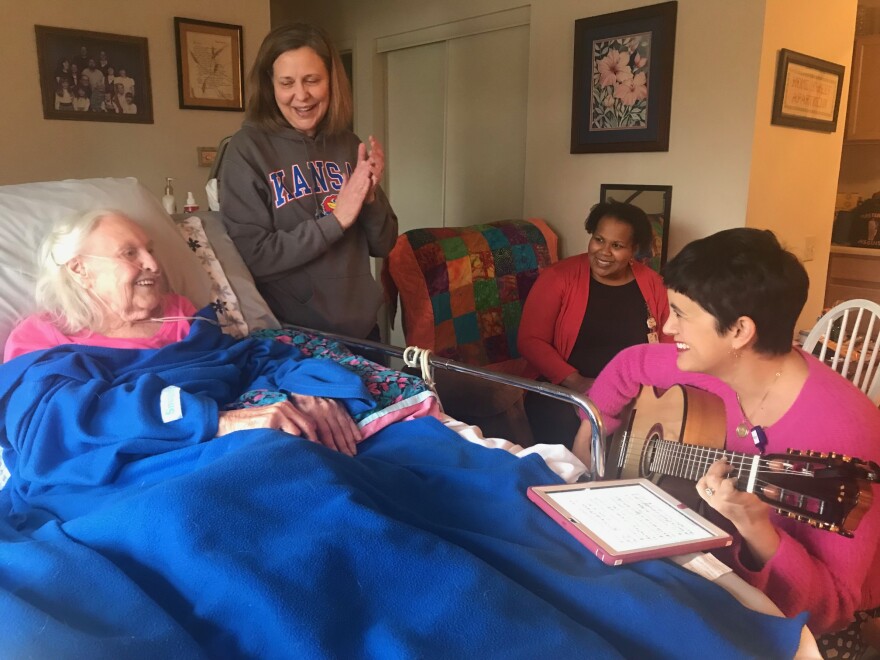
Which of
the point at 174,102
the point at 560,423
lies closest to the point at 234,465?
the point at 560,423

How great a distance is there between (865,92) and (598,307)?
104 inches

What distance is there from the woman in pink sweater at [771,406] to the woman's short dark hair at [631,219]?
1054 mm

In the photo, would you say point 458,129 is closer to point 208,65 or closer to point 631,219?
point 208,65

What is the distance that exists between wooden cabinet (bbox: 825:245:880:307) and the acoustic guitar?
2889 millimetres

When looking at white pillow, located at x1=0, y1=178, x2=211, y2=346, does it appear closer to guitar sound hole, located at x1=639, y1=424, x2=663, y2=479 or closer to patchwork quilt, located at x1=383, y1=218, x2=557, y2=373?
patchwork quilt, located at x1=383, y1=218, x2=557, y2=373

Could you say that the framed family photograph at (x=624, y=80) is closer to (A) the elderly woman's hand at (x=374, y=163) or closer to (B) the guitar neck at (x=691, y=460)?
(A) the elderly woman's hand at (x=374, y=163)

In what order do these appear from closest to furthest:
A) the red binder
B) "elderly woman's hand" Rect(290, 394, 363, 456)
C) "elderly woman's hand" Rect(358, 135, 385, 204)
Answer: the red binder < "elderly woman's hand" Rect(290, 394, 363, 456) < "elderly woman's hand" Rect(358, 135, 385, 204)

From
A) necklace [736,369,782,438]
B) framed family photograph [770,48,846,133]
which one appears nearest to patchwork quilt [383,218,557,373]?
framed family photograph [770,48,846,133]

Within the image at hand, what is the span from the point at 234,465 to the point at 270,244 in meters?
0.86

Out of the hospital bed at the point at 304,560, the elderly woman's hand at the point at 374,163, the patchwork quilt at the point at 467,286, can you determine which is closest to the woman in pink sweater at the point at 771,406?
the hospital bed at the point at 304,560

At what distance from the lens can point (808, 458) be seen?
929 millimetres

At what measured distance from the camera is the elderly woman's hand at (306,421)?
3.63ft

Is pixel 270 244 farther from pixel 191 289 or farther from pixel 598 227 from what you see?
pixel 598 227

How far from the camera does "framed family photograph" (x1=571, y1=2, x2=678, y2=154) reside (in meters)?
2.45
